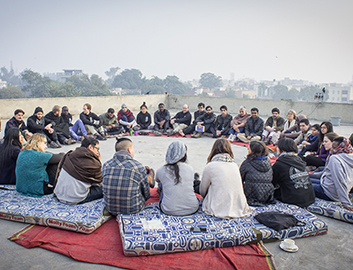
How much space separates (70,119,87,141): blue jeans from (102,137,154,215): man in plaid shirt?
17.7ft

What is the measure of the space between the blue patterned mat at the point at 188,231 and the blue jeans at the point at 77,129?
550cm

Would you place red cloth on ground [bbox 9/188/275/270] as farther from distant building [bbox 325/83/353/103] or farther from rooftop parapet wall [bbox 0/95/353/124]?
distant building [bbox 325/83/353/103]

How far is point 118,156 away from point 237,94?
2546 inches

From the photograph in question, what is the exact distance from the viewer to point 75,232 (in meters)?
3.44

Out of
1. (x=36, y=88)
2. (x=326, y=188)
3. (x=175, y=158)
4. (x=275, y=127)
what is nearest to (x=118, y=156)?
(x=175, y=158)

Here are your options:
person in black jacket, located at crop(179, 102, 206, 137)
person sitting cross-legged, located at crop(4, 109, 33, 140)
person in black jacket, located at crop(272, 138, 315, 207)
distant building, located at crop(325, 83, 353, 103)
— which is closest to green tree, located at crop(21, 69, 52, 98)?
person in black jacket, located at crop(179, 102, 206, 137)

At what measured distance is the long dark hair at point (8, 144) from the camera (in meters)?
4.41

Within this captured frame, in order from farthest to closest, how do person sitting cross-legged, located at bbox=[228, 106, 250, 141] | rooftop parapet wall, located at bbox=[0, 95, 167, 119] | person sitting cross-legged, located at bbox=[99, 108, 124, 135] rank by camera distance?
1. rooftop parapet wall, located at bbox=[0, 95, 167, 119]
2. person sitting cross-legged, located at bbox=[99, 108, 124, 135]
3. person sitting cross-legged, located at bbox=[228, 106, 250, 141]

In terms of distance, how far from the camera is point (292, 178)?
3918 millimetres

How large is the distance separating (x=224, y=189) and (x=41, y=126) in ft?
19.2

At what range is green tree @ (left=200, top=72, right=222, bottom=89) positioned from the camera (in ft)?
255

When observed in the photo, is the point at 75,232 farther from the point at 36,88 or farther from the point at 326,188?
the point at 36,88

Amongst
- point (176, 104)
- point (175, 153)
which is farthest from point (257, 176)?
point (176, 104)

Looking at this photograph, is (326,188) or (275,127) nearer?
(326,188)
